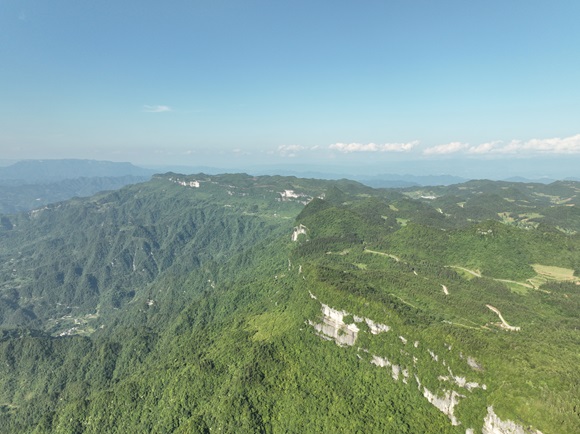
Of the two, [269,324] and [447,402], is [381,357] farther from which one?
[269,324]

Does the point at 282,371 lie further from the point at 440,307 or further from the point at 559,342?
the point at 559,342

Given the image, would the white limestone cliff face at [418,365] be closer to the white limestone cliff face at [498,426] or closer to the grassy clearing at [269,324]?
the white limestone cliff face at [498,426]

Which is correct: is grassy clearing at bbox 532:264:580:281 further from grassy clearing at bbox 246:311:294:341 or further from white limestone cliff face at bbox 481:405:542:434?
grassy clearing at bbox 246:311:294:341

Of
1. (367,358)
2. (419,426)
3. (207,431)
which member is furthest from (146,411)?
(419,426)

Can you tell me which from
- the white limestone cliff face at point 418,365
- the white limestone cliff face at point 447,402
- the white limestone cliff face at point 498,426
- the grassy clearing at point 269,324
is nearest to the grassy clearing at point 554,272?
the white limestone cliff face at point 418,365

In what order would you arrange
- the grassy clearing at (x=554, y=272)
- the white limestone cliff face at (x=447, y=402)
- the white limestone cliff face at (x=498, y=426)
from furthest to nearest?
the grassy clearing at (x=554, y=272) < the white limestone cliff face at (x=447, y=402) < the white limestone cliff face at (x=498, y=426)

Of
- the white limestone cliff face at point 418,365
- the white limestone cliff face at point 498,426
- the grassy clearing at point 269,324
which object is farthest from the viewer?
the grassy clearing at point 269,324

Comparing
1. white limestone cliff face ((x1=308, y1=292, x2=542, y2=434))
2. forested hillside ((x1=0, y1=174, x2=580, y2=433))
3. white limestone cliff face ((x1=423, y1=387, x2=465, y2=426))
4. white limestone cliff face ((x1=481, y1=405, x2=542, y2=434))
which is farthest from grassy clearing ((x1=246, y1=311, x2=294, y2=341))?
white limestone cliff face ((x1=481, y1=405, x2=542, y2=434))

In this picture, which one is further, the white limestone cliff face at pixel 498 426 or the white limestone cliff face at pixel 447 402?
the white limestone cliff face at pixel 447 402

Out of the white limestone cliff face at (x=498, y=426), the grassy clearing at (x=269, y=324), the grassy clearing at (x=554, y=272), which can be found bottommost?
the grassy clearing at (x=269, y=324)

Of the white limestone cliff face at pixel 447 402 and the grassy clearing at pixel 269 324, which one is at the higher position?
the white limestone cliff face at pixel 447 402

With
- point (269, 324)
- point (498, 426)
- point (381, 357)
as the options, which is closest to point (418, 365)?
point (381, 357)
